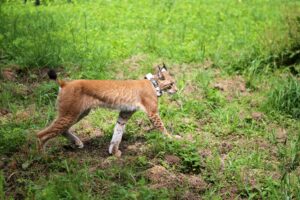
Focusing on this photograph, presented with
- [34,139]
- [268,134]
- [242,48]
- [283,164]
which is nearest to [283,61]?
[242,48]

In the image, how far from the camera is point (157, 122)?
6793 millimetres

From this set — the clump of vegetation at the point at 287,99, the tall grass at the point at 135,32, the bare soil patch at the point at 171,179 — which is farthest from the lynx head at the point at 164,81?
the tall grass at the point at 135,32

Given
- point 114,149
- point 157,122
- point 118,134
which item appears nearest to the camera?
point 114,149

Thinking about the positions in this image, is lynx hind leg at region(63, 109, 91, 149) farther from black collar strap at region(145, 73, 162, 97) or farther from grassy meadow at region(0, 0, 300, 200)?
black collar strap at region(145, 73, 162, 97)

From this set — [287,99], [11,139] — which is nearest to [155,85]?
[11,139]

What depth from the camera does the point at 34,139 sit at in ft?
20.7

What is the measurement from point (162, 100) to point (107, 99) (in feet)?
7.00

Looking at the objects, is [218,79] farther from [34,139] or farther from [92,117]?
[34,139]

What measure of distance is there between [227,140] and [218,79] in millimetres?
2313

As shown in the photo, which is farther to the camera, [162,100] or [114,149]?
[162,100]

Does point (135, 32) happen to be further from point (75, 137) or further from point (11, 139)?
point (11, 139)

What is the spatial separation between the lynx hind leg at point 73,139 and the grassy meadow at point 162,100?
11 cm

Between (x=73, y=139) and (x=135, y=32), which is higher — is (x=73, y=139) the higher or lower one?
the lower one

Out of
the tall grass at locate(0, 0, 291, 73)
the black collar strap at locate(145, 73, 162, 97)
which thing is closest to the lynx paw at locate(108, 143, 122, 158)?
the black collar strap at locate(145, 73, 162, 97)
